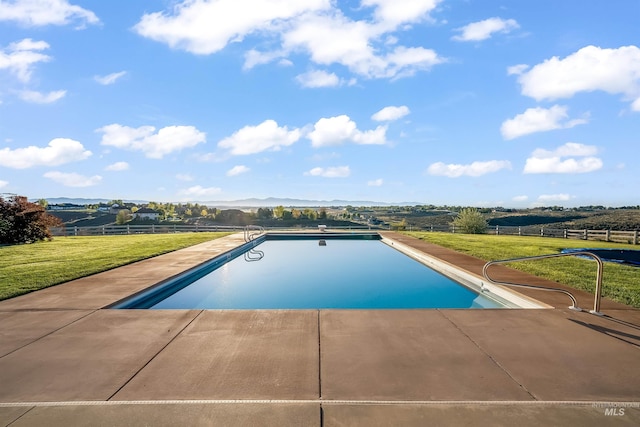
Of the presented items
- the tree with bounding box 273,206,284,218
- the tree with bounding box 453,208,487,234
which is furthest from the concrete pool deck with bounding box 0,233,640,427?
the tree with bounding box 273,206,284,218

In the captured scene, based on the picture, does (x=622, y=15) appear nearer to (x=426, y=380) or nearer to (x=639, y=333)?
(x=639, y=333)

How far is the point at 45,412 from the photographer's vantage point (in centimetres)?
284

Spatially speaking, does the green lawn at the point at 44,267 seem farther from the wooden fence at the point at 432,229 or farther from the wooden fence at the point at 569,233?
the wooden fence at the point at 569,233

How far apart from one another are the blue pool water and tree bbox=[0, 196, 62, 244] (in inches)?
470

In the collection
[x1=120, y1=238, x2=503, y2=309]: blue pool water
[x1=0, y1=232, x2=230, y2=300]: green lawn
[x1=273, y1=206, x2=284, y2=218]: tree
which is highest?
[x1=273, y1=206, x2=284, y2=218]: tree

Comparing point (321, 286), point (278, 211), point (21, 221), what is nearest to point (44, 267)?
point (321, 286)

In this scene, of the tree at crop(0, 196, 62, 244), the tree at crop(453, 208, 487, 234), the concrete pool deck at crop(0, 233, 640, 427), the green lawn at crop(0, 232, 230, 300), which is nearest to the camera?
the concrete pool deck at crop(0, 233, 640, 427)

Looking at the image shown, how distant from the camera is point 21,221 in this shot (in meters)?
17.0

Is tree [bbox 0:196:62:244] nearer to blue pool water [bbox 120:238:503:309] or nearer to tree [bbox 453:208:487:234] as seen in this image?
blue pool water [bbox 120:238:503:309]

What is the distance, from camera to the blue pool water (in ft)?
24.9

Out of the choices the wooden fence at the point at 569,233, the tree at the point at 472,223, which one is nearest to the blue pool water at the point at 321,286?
the tree at the point at 472,223

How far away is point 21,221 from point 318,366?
20316mm

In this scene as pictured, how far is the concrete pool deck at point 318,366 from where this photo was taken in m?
2.82

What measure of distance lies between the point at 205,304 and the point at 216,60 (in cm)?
1251
